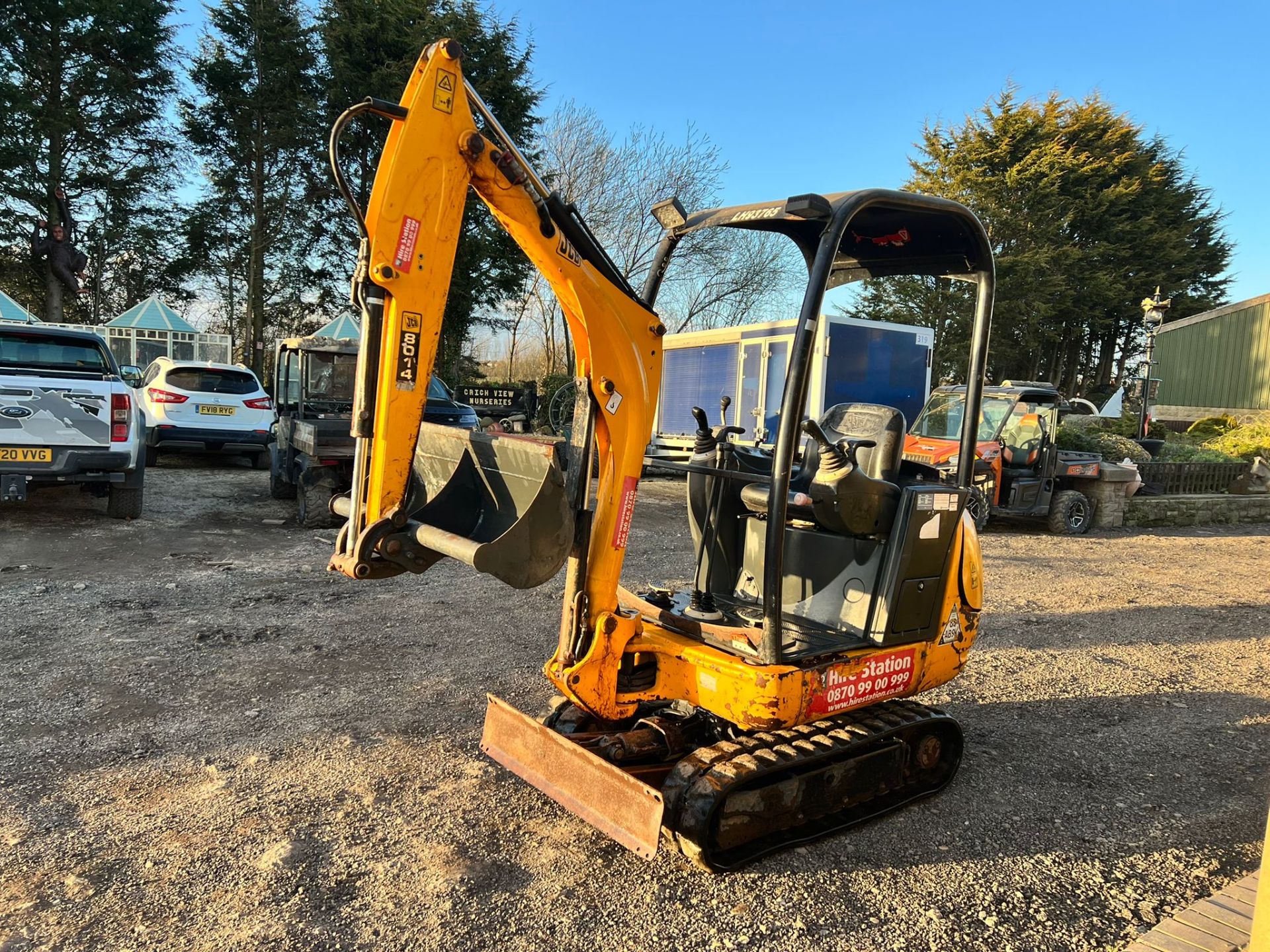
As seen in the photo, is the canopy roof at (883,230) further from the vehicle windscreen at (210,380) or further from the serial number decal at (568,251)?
the vehicle windscreen at (210,380)

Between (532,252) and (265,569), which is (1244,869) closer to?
(532,252)

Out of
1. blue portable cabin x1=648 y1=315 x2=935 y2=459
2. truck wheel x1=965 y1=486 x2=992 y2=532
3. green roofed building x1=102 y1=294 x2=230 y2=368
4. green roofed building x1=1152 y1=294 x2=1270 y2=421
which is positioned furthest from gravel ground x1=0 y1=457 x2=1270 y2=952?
green roofed building x1=1152 y1=294 x2=1270 y2=421

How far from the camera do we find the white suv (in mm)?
12688

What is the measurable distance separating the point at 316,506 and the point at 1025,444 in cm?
971

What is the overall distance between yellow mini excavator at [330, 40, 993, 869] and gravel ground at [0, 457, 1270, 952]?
0.90 feet

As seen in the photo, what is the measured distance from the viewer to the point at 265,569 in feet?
23.7

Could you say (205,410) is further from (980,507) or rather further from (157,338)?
(980,507)

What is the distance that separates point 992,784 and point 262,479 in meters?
12.1

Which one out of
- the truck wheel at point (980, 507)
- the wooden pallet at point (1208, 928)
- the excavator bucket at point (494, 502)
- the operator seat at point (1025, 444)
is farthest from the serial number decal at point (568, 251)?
the operator seat at point (1025, 444)

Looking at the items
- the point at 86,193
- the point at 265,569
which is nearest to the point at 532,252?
the point at 265,569

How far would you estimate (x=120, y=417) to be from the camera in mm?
8281

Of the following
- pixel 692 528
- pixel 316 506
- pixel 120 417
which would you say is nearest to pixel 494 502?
pixel 692 528

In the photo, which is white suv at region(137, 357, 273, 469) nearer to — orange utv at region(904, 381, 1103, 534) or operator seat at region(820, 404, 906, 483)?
orange utv at region(904, 381, 1103, 534)

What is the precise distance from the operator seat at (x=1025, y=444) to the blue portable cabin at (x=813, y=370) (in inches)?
74.4
